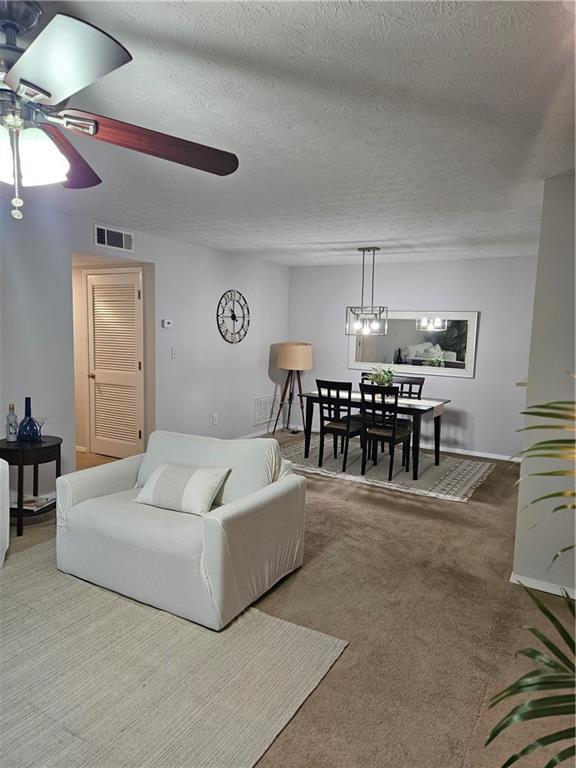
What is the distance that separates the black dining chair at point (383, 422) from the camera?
4.92 m

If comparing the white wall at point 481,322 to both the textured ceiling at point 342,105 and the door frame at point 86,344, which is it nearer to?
the textured ceiling at point 342,105

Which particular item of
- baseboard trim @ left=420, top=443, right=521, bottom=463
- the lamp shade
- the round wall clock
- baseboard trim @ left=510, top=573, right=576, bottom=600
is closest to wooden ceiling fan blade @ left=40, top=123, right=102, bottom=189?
baseboard trim @ left=510, top=573, right=576, bottom=600

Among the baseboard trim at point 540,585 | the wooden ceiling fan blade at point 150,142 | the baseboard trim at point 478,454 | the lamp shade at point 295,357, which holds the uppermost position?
the wooden ceiling fan blade at point 150,142

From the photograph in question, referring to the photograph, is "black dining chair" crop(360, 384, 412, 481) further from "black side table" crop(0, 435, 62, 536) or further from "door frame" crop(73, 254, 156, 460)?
"black side table" crop(0, 435, 62, 536)

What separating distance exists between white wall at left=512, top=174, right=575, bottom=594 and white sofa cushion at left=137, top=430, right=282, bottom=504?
1.47 meters

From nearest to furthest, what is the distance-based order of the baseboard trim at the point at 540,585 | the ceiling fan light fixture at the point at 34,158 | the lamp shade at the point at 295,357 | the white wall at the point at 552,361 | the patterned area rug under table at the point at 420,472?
1. the ceiling fan light fixture at the point at 34,158
2. the white wall at the point at 552,361
3. the baseboard trim at the point at 540,585
4. the patterned area rug under table at the point at 420,472
5. the lamp shade at the point at 295,357

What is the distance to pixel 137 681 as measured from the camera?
2086 millimetres

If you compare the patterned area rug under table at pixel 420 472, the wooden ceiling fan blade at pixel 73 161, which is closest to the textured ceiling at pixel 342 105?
the wooden ceiling fan blade at pixel 73 161

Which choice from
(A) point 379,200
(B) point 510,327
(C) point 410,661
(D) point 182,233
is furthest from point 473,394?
(C) point 410,661

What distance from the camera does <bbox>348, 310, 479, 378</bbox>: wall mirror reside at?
Answer: 20.0ft

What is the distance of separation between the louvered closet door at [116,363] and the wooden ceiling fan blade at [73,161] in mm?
3238

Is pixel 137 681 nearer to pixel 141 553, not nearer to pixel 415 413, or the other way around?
pixel 141 553

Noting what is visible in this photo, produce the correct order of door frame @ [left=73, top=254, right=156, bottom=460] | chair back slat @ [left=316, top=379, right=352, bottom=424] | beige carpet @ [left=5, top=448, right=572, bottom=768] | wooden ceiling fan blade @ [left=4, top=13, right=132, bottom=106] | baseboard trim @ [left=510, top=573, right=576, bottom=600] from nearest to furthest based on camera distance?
wooden ceiling fan blade @ [left=4, top=13, right=132, bottom=106], beige carpet @ [left=5, top=448, right=572, bottom=768], baseboard trim @ [left=510, top=573, right=576, bottom=600], door frame @ [left=73, top=254, right=156, bottom=460], chair back slat @ [left=316, top=379, right=352, bottom=424]

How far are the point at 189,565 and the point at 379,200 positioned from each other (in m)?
2.59
